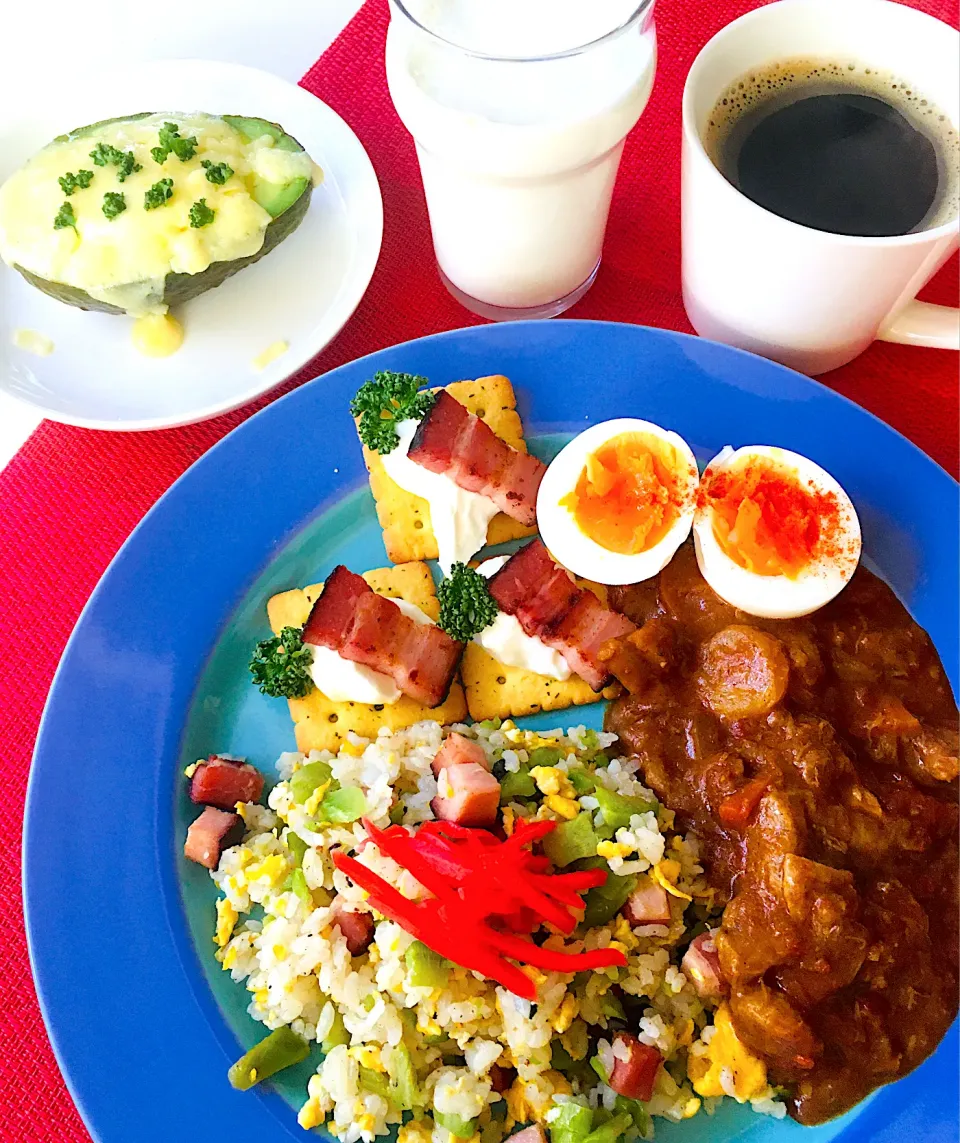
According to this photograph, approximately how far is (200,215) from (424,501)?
3.10ft

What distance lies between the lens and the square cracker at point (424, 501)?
271 cm

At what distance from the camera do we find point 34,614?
2.75m

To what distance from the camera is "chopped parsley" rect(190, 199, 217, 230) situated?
103 inches

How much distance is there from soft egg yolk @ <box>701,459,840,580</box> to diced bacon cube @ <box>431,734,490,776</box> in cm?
77

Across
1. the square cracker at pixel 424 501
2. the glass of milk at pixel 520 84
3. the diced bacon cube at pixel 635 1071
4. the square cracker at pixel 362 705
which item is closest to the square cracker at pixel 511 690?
the square cracker at pixel 362 705

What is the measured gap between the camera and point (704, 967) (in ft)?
7.38

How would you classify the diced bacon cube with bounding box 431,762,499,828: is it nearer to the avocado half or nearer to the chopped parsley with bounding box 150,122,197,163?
the avocado half

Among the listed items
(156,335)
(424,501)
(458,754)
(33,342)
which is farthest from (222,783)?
(33,342)

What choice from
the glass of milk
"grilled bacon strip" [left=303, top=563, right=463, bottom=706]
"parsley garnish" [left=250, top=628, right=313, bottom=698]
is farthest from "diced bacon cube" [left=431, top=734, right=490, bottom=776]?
the glass of milk

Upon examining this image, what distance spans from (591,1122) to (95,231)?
2.46 m

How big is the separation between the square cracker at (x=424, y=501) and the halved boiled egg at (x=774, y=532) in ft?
1.78

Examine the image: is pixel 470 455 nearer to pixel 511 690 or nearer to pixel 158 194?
pixel 511 690

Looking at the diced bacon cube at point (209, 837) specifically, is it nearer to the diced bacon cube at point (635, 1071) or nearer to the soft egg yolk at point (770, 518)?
the diced bacon cube at point (635, 1071)

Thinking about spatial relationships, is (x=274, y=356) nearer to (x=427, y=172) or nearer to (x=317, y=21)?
(x=427, y=172)
